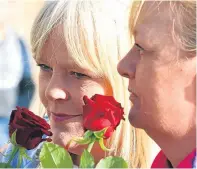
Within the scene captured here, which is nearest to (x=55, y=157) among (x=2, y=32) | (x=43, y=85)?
(x=43, y=85)

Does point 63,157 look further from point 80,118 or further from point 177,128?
point 80,118

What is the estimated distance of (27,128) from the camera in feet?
3.44

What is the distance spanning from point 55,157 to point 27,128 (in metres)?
0.23

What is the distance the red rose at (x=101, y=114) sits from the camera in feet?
Answer: 3.12

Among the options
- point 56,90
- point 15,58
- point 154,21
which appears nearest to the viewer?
point 154,21

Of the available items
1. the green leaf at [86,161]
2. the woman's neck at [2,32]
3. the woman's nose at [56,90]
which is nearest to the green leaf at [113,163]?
the green leaf at [86,161]

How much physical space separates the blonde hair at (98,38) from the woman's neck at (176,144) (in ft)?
1.12

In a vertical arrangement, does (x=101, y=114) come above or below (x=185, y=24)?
below

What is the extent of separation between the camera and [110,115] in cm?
95

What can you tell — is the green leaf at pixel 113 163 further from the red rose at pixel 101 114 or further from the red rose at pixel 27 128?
the red rose at pixel 27 128

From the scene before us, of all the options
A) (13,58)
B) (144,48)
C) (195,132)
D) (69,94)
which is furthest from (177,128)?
(13,58)

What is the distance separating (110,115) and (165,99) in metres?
0.11

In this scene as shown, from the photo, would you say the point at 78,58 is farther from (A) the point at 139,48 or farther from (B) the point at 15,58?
(B) the point at 15,58

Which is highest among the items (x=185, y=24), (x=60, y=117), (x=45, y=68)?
(x=185, y=24)
